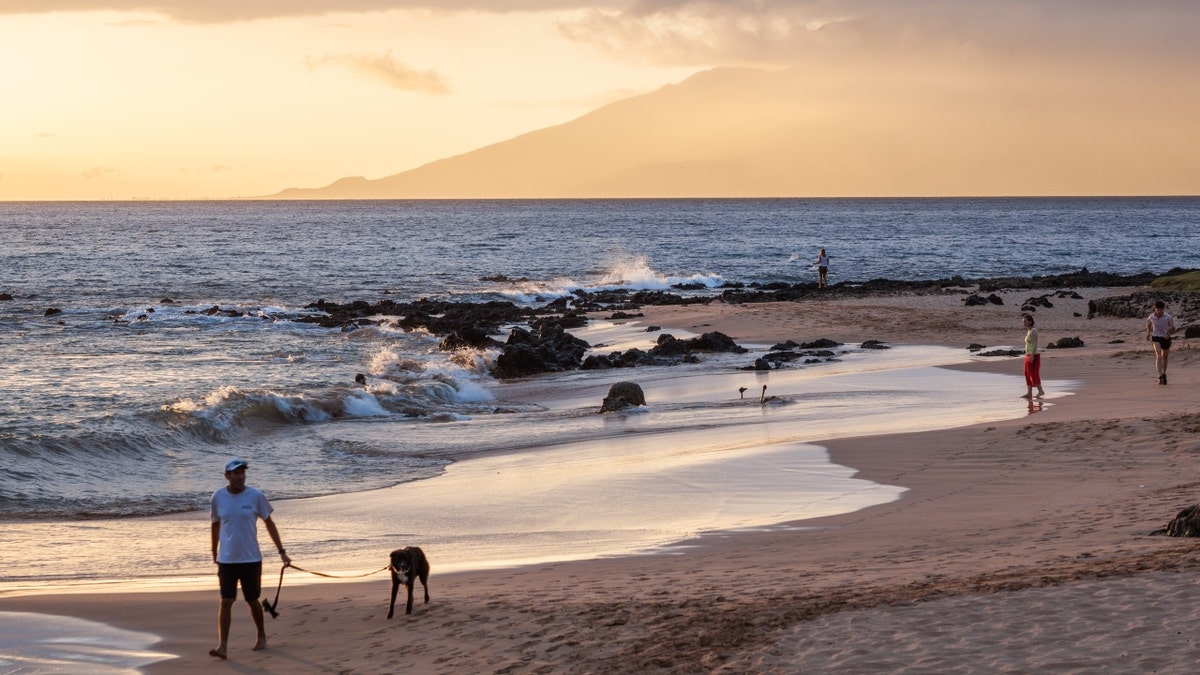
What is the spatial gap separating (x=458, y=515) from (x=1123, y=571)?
23.5 ft

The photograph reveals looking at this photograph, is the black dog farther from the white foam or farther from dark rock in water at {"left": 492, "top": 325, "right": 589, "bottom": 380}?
dark rock in water at {"left": 492, "top": 325, "right": 589, "bottom": 380}

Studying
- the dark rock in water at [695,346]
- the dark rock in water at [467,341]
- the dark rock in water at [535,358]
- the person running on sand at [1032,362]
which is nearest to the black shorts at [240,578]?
the person running on sand at [1032,362]

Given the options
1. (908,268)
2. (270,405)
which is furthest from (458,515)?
(908,268)

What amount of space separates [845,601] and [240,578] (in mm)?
4370

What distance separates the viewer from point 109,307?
4378cm

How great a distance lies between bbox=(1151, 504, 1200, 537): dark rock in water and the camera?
30.6 ft

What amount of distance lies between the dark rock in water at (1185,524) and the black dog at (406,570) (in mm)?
6038

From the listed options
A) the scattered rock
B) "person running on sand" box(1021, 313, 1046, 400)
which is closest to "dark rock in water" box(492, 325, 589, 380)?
the scattered rock

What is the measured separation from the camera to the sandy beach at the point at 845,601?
7.18 meters

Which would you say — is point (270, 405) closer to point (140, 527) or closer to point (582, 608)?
point (140, 527)

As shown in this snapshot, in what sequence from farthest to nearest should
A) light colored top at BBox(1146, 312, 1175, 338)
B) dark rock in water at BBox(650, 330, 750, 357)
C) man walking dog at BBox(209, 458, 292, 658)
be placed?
dark rock in water at BBox(650, 330, 750, 357), light colored top at BBox(1146, 312, 1175, 338), man walking dog at BBox(209, 458, 292, 658)

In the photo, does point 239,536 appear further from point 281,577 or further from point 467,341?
point 467,341

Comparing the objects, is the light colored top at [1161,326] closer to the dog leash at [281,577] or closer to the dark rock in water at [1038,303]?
the dog leash at [281,577]

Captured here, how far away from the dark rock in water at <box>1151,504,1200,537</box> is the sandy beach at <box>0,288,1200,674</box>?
7.9 inches
